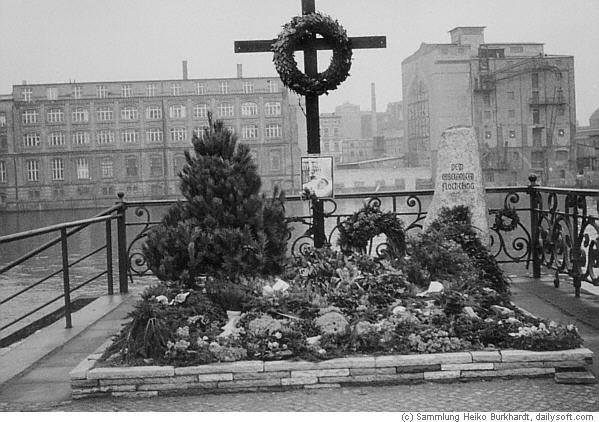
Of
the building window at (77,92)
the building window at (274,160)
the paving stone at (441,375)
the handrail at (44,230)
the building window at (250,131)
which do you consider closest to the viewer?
the paving stone at (441,375)

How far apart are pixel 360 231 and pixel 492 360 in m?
2.48

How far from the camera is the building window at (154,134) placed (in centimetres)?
2295

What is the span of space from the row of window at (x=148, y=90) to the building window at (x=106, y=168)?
2955mm

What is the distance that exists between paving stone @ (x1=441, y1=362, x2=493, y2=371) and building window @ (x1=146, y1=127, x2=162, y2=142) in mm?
18979

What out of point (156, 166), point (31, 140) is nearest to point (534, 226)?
point (31, 140)

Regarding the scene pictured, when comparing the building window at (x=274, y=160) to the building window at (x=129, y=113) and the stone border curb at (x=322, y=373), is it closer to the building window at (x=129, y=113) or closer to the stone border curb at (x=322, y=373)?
the building window at (x=129, y=113)

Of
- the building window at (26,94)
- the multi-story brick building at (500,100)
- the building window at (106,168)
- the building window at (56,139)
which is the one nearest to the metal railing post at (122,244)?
the building window at (26,94)

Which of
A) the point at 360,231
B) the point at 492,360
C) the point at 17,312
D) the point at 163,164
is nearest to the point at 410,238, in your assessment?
the point at 360,231

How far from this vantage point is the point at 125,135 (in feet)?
82.2

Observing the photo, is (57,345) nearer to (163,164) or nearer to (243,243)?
(243,243)

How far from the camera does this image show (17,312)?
10.6m

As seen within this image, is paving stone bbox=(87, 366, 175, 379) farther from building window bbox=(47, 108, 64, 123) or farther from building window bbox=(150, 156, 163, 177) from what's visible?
building window bbox=(150, 156, 163, 177)

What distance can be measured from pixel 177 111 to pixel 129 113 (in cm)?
361

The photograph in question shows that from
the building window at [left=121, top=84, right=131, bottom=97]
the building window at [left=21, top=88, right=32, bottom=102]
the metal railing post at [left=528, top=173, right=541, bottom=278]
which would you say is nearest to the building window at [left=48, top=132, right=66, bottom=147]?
the building window at [left=121, top=84, right=131, bottom=97]
